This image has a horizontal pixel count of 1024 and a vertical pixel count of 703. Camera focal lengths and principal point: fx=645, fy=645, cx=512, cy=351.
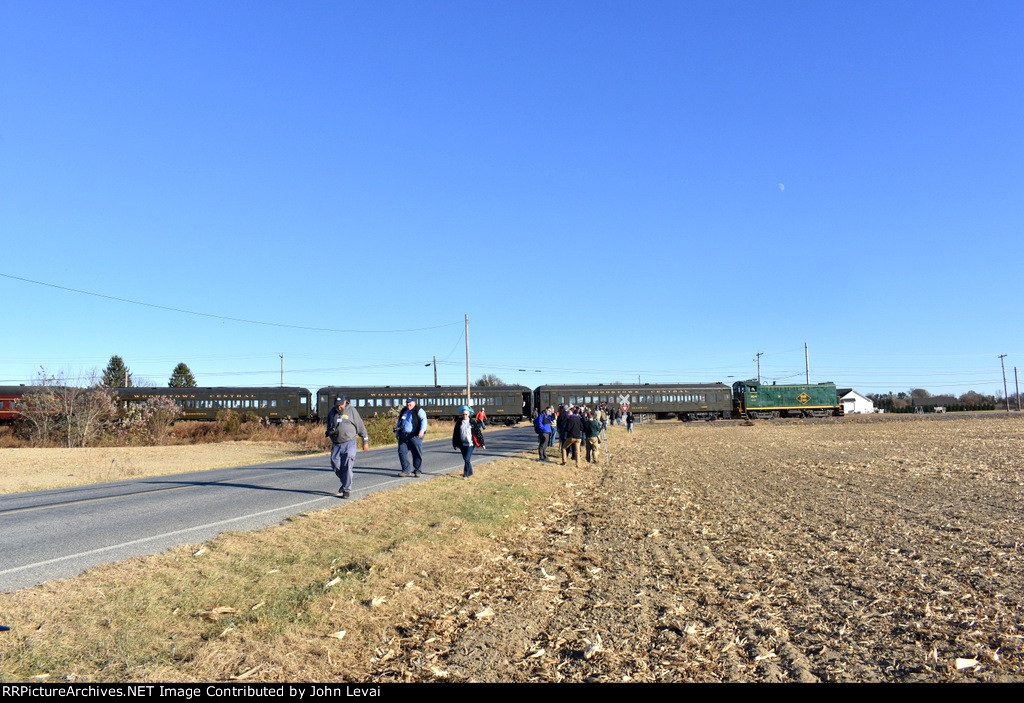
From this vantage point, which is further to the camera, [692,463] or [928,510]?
[692,463]

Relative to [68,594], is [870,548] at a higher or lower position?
lower

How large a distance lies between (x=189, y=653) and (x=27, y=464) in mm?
25855

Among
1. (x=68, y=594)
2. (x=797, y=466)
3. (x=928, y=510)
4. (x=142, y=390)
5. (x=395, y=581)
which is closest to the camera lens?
(x=68, y=594)

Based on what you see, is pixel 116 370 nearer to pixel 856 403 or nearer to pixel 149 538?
pixel 149 538

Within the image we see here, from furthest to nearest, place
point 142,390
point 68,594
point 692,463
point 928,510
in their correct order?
point 142,390
point 692,463
point 928,510
point 68,594

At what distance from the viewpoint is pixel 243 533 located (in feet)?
26.4

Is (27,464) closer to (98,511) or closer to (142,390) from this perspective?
(98,511)

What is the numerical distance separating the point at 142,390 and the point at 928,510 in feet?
178

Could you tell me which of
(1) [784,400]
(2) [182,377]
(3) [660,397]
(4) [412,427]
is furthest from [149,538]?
(2) [182,377]

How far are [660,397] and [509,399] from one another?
1515 cm

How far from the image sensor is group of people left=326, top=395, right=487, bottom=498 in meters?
11.5

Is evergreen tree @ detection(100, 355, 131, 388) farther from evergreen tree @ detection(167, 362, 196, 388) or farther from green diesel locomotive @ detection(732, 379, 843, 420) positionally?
green diesel locomotive @ detection(732, 379, 843, 420)

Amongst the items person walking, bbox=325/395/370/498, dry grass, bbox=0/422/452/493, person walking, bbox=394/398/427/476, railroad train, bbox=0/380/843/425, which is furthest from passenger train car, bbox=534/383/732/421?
person walking, bbox=325/395/370/498

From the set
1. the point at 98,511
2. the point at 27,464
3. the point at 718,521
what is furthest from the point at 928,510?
the point at 27,464
